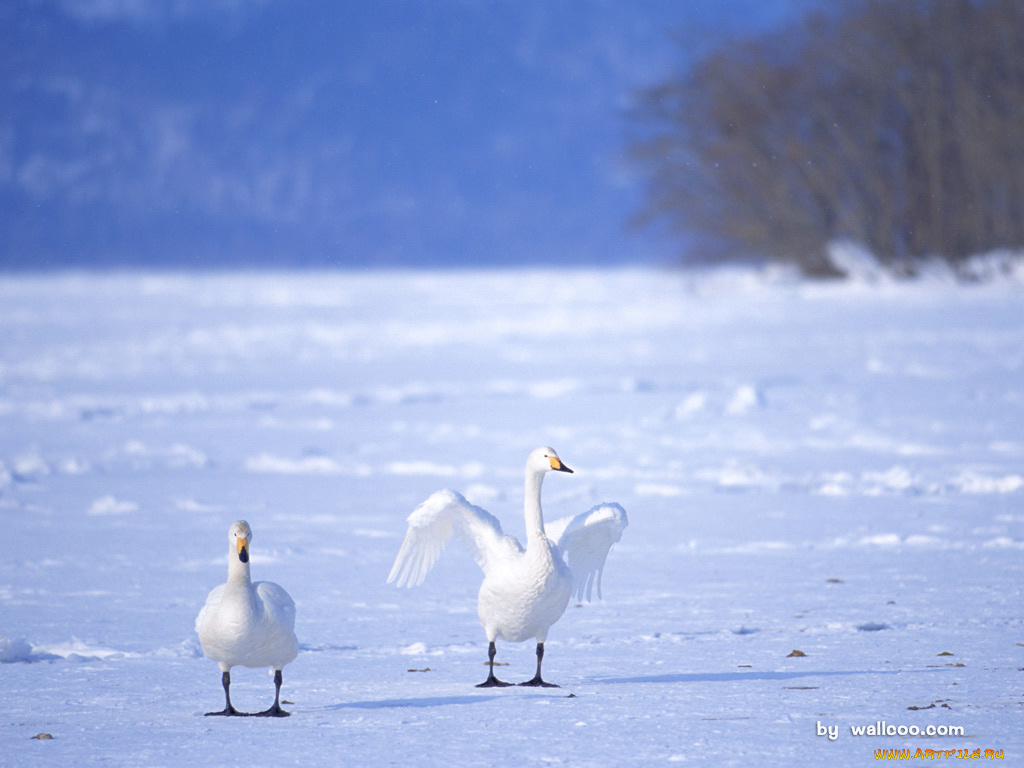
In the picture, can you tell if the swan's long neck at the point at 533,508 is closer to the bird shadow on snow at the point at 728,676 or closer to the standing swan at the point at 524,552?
the standing swan at the point at 524,552

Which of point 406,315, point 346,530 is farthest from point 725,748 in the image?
point 406,315

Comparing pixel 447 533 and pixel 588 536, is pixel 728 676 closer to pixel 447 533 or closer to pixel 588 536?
pixel 588 536

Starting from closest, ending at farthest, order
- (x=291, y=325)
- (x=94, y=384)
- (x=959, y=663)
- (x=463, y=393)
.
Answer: (x=959, y=663), (x=463, y=393), (x=94, y=384), (x=291, y=325)

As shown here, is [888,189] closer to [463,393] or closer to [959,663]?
[463,393]

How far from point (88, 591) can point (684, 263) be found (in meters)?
37.1

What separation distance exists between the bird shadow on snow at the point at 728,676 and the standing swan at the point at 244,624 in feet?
4.10

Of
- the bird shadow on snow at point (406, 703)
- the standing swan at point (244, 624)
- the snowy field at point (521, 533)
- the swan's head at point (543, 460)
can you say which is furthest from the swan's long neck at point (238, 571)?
the swan's head at point (543, 460)

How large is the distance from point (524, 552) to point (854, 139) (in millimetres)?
38182

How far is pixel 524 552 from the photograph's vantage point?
511cm

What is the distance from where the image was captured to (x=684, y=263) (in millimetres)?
42656

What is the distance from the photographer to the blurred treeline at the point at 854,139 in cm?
3772

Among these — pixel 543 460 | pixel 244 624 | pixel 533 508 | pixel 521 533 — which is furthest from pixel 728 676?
pixel 521 533

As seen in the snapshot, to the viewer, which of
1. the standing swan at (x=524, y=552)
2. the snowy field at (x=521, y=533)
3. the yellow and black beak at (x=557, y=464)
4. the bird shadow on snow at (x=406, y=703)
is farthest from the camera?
the yellow and black beak at (x=557, y=464)

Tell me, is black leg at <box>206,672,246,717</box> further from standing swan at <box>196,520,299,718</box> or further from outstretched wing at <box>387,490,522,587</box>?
outstretched wing at <box>387,490,522,587</box>
